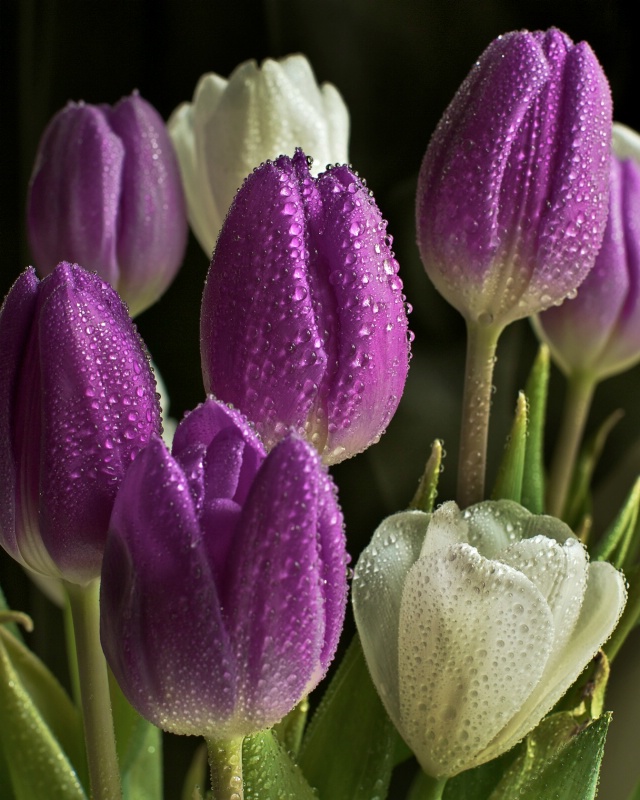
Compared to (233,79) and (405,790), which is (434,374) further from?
(233,79)

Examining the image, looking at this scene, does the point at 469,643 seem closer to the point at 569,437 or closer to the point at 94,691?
the point at 94,691

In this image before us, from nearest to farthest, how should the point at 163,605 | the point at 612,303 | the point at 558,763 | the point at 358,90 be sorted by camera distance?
the point at 163,605
the point at 558,763
the point at 612,303
the point at 358,90

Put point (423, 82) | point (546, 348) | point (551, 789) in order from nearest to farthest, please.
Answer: point (551, 789) → point (546, 348) → point (423, 82)

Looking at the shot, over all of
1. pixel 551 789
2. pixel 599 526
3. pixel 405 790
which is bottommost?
pixel 405 790

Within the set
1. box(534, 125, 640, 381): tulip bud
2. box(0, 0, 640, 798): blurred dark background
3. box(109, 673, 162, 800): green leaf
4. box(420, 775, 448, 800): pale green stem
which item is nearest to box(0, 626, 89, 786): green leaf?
box(109, 673, 162, 800): green leaf

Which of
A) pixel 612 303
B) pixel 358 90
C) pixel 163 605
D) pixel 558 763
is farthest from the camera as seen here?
pixel 358 90

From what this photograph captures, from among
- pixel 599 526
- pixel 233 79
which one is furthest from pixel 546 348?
pixel 599 526

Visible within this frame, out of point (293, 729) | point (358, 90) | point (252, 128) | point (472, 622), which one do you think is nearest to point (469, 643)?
point (472, 622)

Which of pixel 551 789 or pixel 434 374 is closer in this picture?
pixel 551 789
